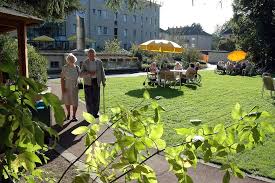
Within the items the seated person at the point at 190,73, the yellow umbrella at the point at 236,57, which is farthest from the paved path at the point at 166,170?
the yellow umbrella at the point at 236,57

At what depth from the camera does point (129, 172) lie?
1621 mm

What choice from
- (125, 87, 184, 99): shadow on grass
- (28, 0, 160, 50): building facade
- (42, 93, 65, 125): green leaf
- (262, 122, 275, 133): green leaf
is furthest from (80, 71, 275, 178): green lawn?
(28, 0, 160, 50): building facade

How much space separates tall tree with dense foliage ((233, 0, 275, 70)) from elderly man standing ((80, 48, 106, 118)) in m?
28.1

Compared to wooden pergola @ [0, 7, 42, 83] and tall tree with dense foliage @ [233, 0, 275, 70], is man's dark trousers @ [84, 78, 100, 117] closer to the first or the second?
wooden pergola @ [0, 7, 42, 83]

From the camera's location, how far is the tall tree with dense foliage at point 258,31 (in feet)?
120

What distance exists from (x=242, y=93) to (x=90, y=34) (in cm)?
5467

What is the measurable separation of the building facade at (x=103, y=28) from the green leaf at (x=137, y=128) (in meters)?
56.8

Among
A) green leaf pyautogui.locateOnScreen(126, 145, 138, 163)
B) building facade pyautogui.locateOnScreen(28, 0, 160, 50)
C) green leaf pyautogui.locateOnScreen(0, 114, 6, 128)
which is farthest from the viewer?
building facade pyautogui.locateOnScreen(28, 0, 160, 50)

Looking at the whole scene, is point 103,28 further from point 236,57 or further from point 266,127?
point 266,127

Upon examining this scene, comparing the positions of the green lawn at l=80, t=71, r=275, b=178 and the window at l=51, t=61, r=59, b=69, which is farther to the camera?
the window at l=51, t=61, r=59, b=69

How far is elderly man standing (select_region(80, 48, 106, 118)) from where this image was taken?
9.95 metres

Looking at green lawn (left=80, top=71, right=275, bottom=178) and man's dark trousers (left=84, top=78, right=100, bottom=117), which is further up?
man's dark trousers (left=84, top=78, right=100, bottom=117)

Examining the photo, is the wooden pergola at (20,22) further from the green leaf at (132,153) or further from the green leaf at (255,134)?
the green leaf at (255,134)

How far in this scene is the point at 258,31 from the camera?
121 feet
